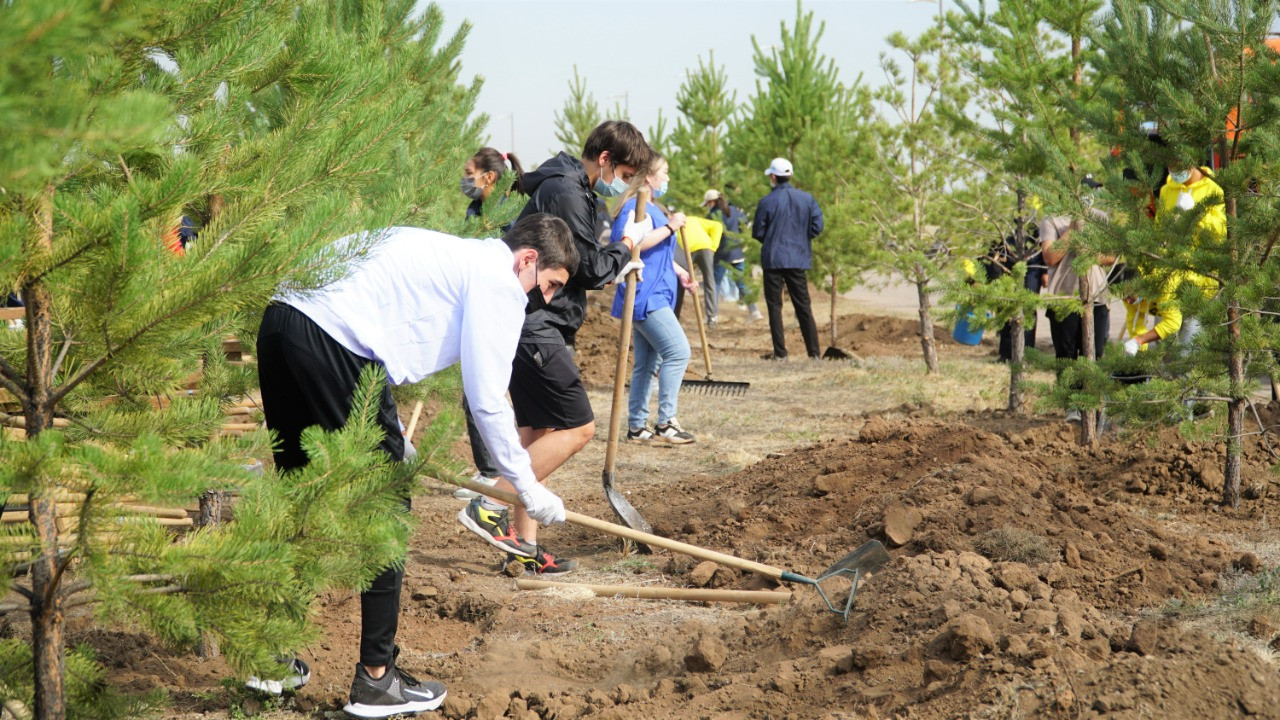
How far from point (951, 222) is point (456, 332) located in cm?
731

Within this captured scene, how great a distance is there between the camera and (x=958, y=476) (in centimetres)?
535

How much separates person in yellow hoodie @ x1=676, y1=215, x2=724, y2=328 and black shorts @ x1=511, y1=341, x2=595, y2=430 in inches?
237

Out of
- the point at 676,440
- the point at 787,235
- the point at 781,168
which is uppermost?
the point at 781,168

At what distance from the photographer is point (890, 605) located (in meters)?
3.65

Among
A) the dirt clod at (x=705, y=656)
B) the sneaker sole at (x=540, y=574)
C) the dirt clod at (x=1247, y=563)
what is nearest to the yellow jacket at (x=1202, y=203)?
the dirt clod at (x=1247, y=563)

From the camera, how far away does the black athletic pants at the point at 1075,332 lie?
320 inches

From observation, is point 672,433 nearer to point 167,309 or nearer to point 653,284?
point 653,284

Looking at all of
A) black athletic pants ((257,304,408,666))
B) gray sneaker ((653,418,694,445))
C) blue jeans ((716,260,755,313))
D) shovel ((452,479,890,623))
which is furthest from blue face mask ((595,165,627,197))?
blue jeans ((716,260,755,313))

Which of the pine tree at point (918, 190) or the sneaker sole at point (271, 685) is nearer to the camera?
the sneaker sole at point (271, 685)

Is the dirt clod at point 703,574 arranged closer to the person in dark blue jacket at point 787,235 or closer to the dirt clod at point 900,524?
the dirt clod at point 900,524

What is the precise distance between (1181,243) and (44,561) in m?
4.90

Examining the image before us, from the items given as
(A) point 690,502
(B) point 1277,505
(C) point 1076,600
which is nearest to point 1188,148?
(B) point 1277,505

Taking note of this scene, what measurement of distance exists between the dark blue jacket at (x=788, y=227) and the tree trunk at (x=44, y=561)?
9877 millimetres

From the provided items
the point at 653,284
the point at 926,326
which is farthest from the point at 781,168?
the point at 653,284
